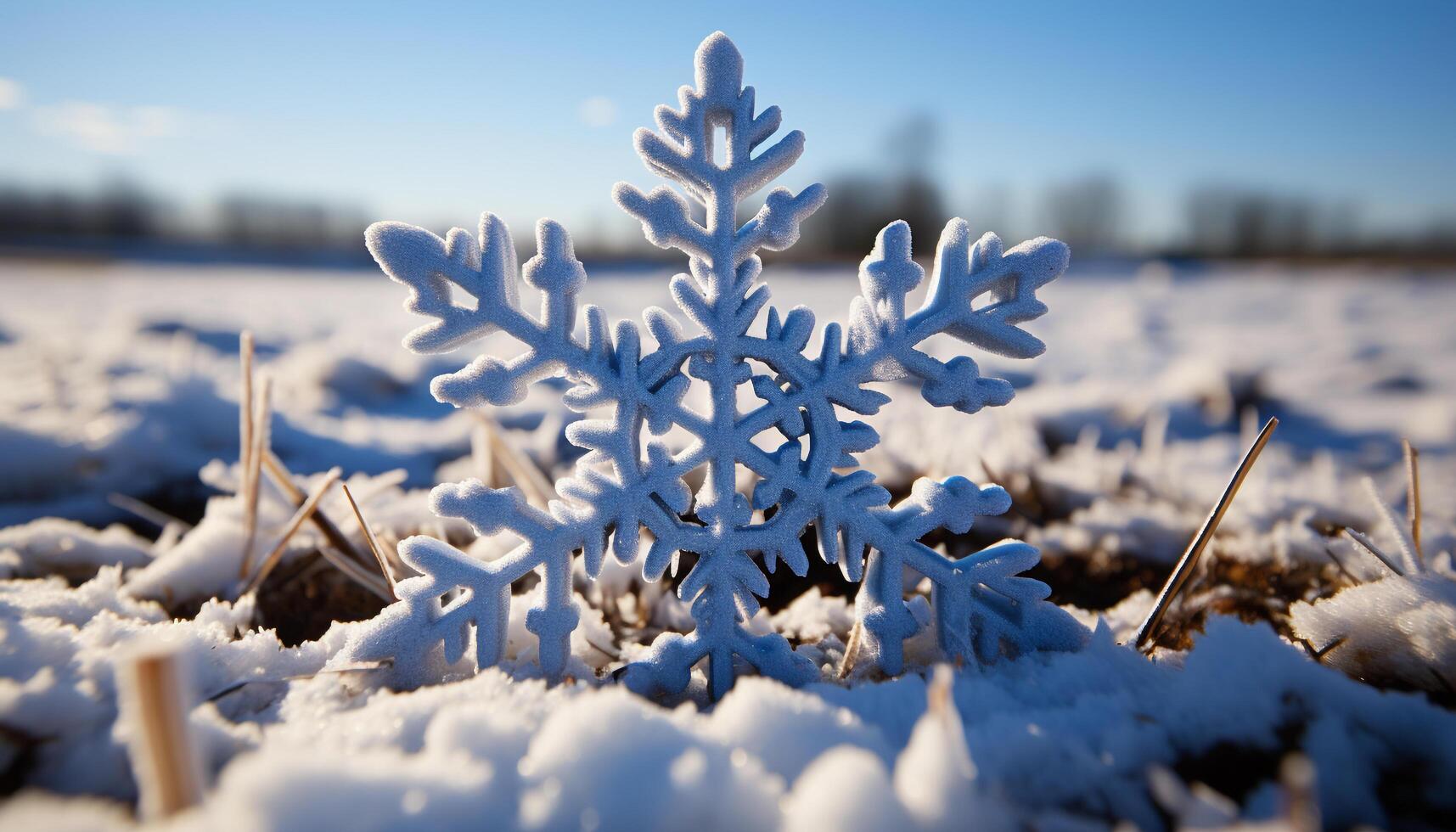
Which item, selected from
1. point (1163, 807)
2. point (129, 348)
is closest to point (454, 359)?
point (129, 348)

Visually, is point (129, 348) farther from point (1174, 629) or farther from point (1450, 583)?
point (1450, 583)

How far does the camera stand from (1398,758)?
74 cm

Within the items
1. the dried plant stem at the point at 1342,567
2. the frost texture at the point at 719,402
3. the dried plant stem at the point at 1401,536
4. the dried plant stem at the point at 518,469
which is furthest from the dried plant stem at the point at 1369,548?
the dried plant stem at the point at 518,469

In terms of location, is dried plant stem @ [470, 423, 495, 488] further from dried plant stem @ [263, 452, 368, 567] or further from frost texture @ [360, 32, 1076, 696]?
frost texture @ [360, 32, 1076, 696]

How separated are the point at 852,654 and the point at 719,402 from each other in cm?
46

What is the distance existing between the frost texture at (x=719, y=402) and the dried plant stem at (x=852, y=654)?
3cm

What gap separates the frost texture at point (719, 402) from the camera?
3.48 feet

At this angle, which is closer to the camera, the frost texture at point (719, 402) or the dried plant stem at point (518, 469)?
the frost texture at point (719, 402)

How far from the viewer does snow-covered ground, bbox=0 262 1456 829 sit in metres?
0.65

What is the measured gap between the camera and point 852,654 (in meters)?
1.17

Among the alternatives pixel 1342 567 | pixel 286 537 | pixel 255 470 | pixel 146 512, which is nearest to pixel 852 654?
pixel 1342 567

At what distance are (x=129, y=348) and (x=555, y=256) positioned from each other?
3998mm

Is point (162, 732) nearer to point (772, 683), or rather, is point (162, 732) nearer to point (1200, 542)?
point (772, 683)

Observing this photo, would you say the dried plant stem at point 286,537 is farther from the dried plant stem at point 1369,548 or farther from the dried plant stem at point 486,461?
the dried plant stem at point 1369,548
